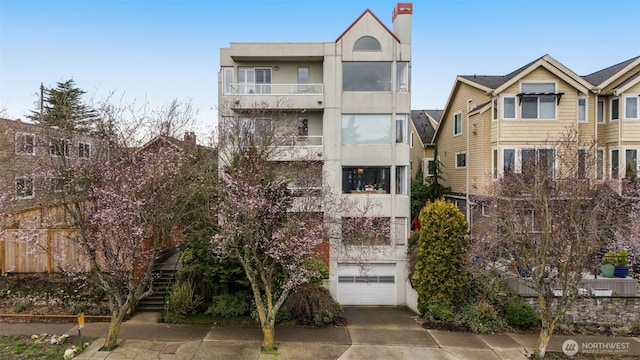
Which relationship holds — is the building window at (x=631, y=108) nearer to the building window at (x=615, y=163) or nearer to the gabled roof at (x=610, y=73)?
the gabled roof at (x=610, y=73)

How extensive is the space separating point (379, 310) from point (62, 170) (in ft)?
45.4

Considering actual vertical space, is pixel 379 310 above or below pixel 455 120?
A: below

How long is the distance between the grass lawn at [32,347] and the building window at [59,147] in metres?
6.05

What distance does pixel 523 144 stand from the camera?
1888 cm

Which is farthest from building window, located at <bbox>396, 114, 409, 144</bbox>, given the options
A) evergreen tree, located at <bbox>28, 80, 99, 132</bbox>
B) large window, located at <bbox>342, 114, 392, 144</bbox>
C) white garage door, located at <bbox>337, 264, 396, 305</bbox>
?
evergreen tree, located at <bbox>28, 80, 99, 132</bbox>

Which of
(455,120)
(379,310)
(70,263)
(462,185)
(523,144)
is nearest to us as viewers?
(70,263)

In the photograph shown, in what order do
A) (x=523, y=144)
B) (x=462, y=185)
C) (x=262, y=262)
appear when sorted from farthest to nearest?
(x=462, y=185) → (x=523, y=144) → (x=262, y=262)

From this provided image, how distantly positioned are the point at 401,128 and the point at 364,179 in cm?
310

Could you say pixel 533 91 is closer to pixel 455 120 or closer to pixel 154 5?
pixel 455 120

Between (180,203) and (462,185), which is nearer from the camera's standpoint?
(180,203)

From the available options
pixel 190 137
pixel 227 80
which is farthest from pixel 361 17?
A: pixel 190 137

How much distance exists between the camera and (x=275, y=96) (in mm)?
17750

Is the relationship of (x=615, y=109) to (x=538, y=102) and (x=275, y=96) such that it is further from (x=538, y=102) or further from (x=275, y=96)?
(x=275, y=96)

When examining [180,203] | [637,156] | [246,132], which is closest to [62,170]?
[180,203]
